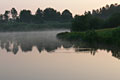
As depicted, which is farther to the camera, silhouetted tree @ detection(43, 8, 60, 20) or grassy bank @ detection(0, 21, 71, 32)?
silhouetted tree @ detection(43, 8, 60, 20)

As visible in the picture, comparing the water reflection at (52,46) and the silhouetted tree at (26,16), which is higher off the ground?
the silhouetted tree at (26,16)

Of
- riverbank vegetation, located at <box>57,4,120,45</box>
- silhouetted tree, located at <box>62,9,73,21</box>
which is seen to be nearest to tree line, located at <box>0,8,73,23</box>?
silhouetted tree, located at <box>62,9,73,21</box>

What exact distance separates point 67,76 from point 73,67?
158 inches

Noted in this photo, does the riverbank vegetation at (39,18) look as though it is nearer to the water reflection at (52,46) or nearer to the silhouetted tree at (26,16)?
the silhouetted tree at (26,16)

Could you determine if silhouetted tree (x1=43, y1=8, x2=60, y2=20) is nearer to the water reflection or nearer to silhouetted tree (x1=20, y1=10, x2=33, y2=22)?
silhouetted tree (x1=20, y1=10, x2=33, y2=22)

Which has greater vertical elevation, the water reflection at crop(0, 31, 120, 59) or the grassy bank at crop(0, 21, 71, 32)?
the grassy bank at crop(0, 21, 71, 32)

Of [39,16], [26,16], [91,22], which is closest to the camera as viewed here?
[91,22]

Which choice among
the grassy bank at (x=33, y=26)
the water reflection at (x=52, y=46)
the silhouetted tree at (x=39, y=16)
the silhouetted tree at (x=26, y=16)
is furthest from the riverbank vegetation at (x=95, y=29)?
the silhouetted tree at (x=26, y=16)

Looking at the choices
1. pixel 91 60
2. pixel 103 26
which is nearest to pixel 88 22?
pixel 103 26

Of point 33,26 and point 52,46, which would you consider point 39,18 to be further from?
point 52,46

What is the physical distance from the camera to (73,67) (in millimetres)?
26031

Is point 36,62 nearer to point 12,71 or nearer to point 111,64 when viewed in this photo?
point 12,71

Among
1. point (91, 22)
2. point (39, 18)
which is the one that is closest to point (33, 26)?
point (39, 18)

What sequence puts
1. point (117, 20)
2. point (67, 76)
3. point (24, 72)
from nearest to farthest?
point (67, 76)
point (24, 72)
point (117, 20)
